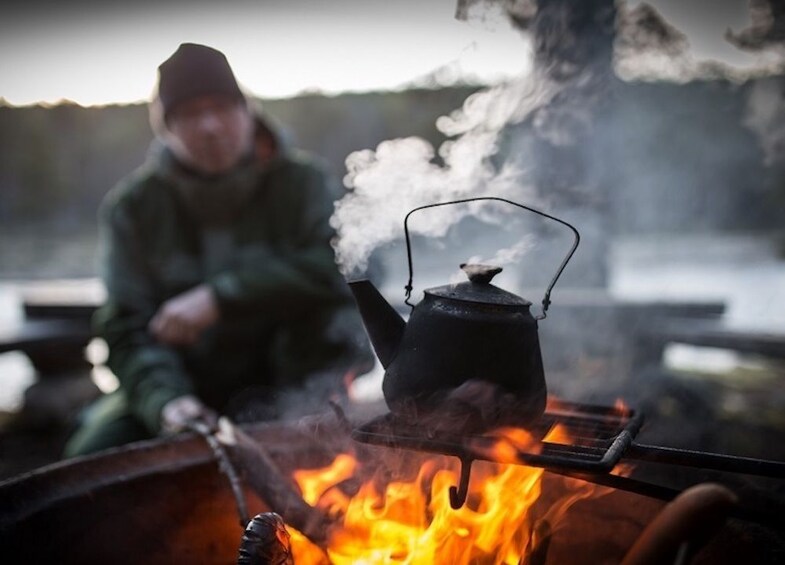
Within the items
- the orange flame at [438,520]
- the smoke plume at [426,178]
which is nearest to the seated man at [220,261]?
the smoke plume at [426,178]

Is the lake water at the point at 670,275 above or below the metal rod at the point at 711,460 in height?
below

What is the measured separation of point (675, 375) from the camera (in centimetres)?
484

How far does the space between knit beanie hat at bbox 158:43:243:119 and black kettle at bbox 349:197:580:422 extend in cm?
210

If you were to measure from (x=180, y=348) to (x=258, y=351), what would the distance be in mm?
469

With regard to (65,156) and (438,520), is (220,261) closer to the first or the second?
(438,520)

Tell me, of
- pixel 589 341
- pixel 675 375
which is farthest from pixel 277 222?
pixel 675 375

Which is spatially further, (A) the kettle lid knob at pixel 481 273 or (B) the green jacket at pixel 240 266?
(B) the green jacket at pixel 240 266

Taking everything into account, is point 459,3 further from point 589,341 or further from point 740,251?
point 740,251

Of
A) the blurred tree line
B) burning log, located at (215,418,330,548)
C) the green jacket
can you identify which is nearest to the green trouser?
the green jacket

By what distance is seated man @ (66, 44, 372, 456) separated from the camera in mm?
3139

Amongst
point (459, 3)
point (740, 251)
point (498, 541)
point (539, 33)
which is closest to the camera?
point (498, 541)

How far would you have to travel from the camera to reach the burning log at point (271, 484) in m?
1.64

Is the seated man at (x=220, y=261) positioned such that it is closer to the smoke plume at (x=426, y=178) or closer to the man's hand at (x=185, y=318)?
the man's hand at (x=185, y=318)

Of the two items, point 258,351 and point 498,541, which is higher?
point 498,541
